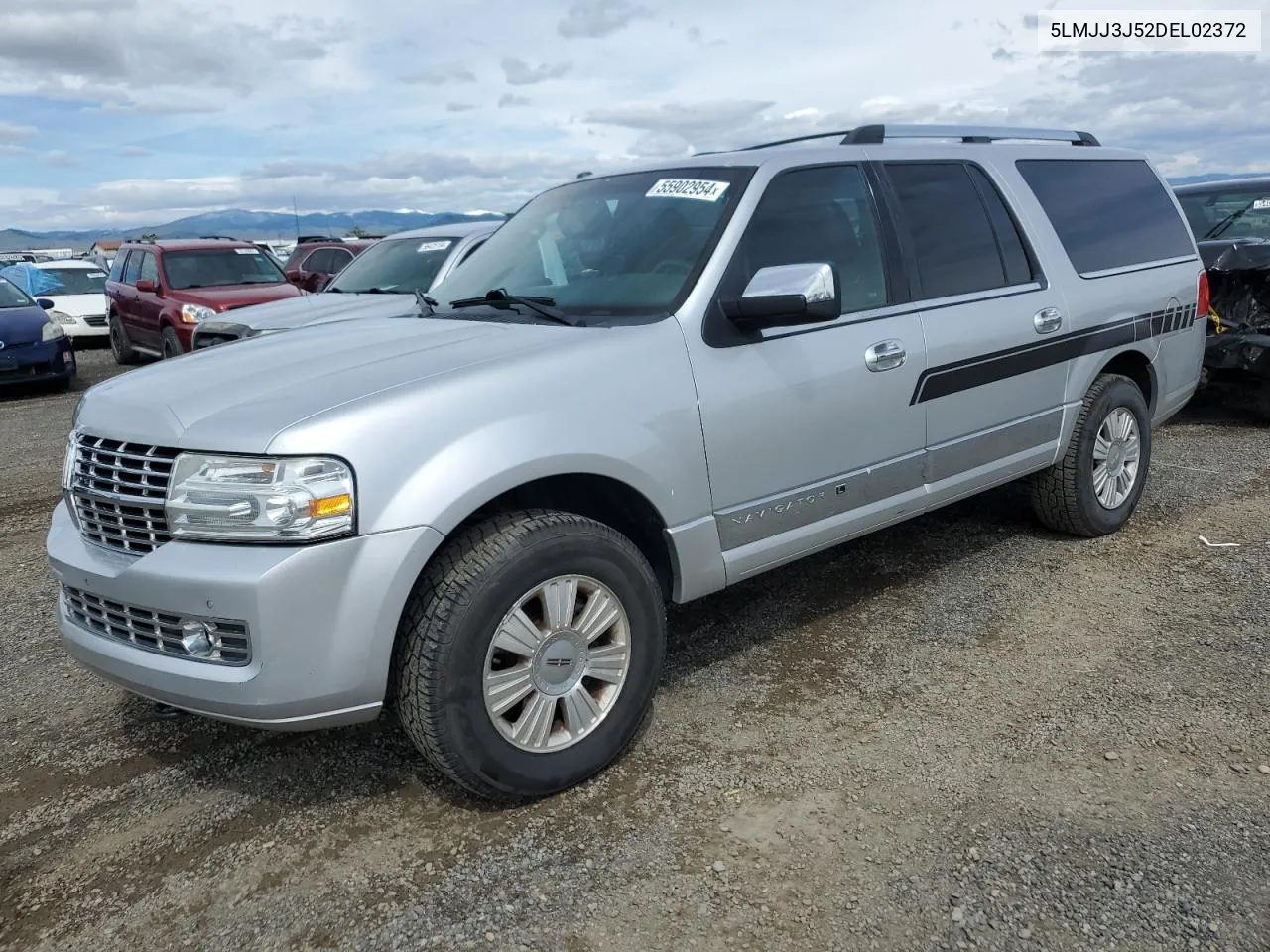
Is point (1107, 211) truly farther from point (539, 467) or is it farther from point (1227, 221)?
point (1227, 221)

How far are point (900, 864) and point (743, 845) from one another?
41 cm

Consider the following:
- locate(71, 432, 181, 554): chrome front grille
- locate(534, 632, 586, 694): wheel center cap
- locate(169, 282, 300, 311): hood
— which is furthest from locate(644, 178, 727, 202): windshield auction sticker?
locate(169, 282, 300, 311): hood

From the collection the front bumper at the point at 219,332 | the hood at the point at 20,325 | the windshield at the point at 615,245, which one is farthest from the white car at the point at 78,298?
the windshield at the point at 615,245

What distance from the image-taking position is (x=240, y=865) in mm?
2779

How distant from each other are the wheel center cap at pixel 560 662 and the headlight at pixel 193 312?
1019 centimetres

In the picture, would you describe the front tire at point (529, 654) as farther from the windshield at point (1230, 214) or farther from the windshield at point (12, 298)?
the windshield at point (12, 298)

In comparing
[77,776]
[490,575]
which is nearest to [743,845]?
[490,575]

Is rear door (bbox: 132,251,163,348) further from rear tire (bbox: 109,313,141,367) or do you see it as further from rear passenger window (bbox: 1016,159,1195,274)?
rear passenger window (bbox: 1016,159,1195,274)

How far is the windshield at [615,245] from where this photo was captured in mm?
3467

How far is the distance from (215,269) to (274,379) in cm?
1092

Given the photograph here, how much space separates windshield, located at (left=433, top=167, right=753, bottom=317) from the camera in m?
3.47

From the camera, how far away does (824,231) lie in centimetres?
379

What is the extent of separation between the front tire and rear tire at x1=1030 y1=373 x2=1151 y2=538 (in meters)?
2.60

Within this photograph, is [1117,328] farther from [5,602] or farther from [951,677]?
[5,602]
